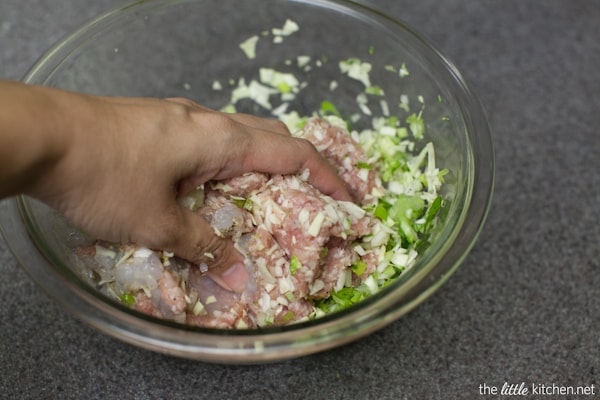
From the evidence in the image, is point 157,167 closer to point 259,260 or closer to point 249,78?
point 259,260

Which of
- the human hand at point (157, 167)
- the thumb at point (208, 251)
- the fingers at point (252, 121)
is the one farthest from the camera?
the fingers at point (252, 121)

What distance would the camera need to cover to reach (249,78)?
1.64m

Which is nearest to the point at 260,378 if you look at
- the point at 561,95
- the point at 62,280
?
the point at 62,280

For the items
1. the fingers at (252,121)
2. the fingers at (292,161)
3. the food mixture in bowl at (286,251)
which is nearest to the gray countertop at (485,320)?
the food mixture in bowl at (286,251)

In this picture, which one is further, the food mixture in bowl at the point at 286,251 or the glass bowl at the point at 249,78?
the food mixture in bowl at the point at 286,251

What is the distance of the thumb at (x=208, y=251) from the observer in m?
1.12

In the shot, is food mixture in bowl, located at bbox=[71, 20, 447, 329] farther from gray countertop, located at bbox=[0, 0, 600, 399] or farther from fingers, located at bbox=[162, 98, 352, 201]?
gray countertop, located at bbox=[0, 0, 600, 399]

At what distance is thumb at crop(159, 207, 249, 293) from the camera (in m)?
1.12

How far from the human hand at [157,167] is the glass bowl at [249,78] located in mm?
142

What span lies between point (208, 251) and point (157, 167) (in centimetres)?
21

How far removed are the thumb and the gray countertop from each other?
0.66 ft

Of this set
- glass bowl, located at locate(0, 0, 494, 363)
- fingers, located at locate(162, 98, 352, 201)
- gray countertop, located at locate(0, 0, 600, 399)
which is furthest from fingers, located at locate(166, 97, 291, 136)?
gray countertop, located at locate(0, 0, 600, 399)

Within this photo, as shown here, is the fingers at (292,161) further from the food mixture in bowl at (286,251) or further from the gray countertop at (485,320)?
the gray countertop at (485,320)

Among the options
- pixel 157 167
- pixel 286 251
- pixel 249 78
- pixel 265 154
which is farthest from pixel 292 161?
pixel 249 78
